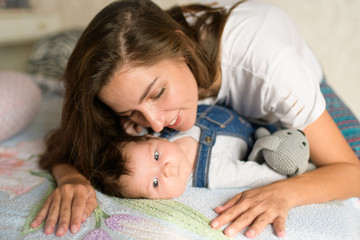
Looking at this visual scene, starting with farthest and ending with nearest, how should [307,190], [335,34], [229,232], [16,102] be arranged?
[335,34] < [16,102] < [307,190] < [229,232]

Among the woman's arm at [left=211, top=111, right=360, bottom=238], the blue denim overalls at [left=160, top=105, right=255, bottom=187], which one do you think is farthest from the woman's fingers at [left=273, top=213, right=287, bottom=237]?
the blue denim overalls at [left=160, top=105, right=255, bottom=187]

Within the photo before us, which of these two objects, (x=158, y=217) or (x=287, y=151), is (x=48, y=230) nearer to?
(x=158, y=217)

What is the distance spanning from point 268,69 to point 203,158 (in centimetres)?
30

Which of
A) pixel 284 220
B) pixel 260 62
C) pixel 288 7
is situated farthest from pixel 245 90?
pixel 288 7

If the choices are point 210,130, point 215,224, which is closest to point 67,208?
point 215,224

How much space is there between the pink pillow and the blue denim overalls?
1.95 feet

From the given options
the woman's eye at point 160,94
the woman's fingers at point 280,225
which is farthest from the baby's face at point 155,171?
the woman's fingers at point 280,225

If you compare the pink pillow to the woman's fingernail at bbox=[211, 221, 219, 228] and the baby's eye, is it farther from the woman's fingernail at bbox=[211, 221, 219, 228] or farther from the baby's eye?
the woman's fingernail at bbox=[211, 221, 219, 228]

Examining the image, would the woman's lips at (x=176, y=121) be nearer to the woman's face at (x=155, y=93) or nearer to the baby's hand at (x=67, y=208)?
the woman's face at (x=155, y=93)

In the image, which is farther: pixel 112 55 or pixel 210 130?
pixel 210 130

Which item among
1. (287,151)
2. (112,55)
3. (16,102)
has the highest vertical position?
(112,55)

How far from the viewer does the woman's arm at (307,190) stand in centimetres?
72

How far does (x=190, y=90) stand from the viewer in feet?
2.98

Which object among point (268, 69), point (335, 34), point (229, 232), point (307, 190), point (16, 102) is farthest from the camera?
point (335, 34)
